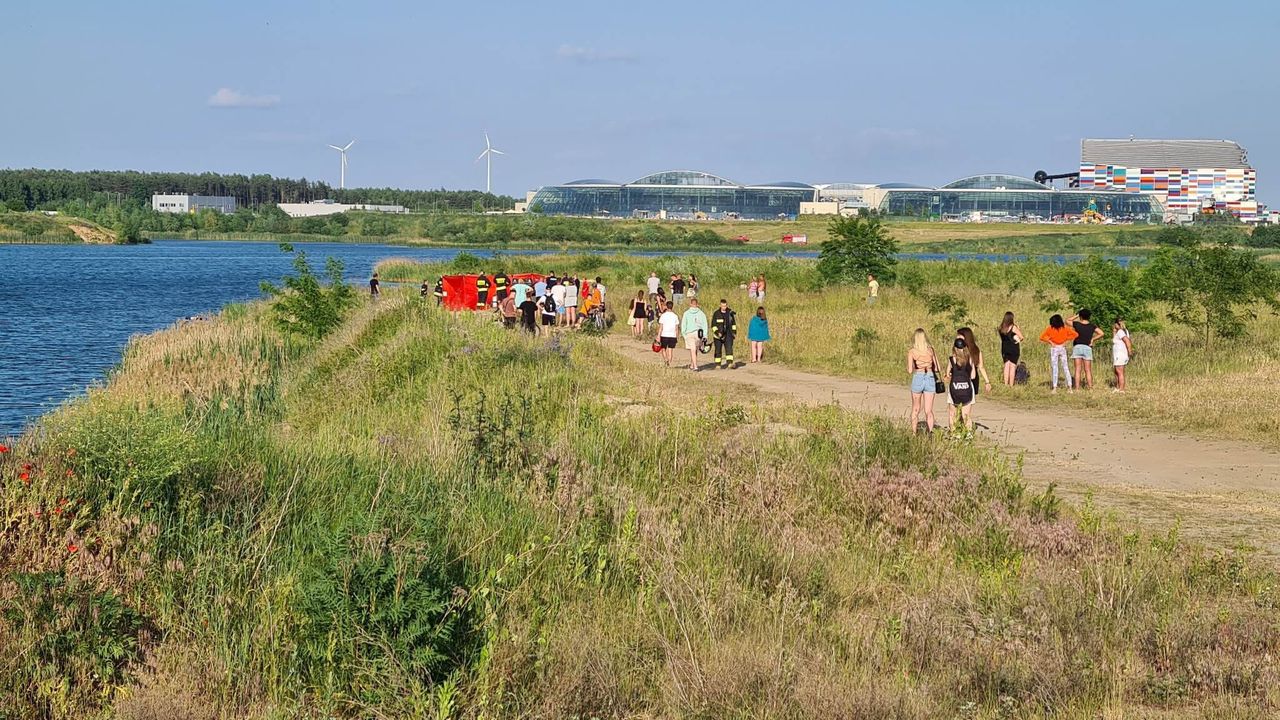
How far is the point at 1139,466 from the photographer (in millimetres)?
15094

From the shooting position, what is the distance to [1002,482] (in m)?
11.4

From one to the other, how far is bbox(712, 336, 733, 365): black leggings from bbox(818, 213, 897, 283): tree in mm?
22234

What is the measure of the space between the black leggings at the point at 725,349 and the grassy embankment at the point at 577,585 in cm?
1362

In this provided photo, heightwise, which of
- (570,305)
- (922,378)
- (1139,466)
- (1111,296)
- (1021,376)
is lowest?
(1139,466)

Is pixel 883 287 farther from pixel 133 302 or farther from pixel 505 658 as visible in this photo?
pixel 505 658

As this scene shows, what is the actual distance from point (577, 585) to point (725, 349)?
1849cm

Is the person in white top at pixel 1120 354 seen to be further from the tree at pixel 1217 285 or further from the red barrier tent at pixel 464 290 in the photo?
the red barrier tent at pixel 464 290

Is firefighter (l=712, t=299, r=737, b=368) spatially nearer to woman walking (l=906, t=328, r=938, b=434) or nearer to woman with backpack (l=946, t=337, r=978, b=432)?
woman walking (l=906, t=328, r=938, b=434)

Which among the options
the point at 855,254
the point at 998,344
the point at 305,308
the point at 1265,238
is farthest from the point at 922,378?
the point at 1265,238

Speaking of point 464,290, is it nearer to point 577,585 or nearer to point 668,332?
point 668,332

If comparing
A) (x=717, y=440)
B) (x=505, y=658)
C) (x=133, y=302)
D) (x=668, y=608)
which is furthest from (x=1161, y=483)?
(x=133, y=302)

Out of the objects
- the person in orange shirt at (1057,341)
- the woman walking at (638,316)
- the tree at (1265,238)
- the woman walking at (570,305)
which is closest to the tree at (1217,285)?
the person in orange shirt at (1057,341)

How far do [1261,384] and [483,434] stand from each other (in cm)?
1503

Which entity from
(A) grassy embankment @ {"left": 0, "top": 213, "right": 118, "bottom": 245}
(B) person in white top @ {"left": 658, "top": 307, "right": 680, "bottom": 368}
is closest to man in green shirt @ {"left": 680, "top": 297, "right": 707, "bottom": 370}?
(B) person in white top @ {"left": 658, "top": 307, "right": 680, "bottom": 368}
